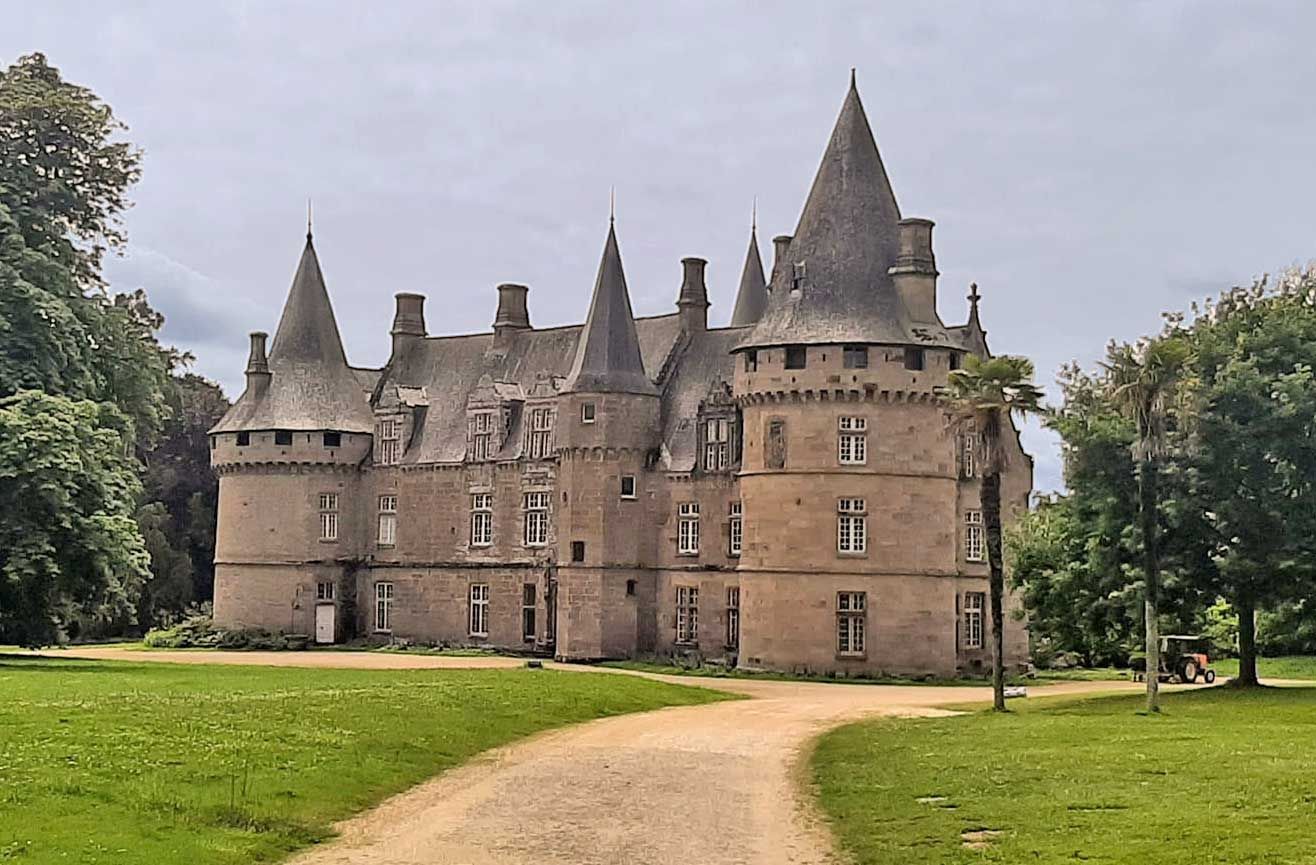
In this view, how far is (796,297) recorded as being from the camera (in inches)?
2085

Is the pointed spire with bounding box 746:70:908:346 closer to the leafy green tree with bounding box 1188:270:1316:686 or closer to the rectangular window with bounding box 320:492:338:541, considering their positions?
the leafy green tree with bounding box 1188:270:1316:686

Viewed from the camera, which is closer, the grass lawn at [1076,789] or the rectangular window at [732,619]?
the grass lawn at [1076,789]

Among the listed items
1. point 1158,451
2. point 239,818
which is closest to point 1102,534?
point 1158,451

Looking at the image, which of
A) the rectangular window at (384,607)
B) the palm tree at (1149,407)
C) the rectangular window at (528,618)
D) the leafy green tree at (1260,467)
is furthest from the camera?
the rectangular window at (384,607)

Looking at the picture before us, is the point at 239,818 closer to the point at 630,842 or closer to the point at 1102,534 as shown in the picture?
the point at 630,842

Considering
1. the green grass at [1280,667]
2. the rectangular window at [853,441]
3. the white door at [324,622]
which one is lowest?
the green grass at [1280,667]

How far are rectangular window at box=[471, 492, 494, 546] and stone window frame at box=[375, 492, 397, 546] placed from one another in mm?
3971

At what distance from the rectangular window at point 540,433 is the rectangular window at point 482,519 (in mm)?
2700

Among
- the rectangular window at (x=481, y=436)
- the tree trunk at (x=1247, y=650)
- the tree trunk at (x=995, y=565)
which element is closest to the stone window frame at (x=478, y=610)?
the rectangular window at (x=481, y=436)

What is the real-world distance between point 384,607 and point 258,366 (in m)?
10.5

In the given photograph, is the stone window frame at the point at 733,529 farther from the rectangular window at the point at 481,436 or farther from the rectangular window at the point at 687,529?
the rectangular window at the point at 481,436

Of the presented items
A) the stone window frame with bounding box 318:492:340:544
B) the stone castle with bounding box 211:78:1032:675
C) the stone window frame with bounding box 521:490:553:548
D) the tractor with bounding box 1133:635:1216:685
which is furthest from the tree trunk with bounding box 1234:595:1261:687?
the stone window frame with bounding box 318:492:340:544

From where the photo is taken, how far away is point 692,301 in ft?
200

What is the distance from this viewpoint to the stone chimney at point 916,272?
52469 mm
